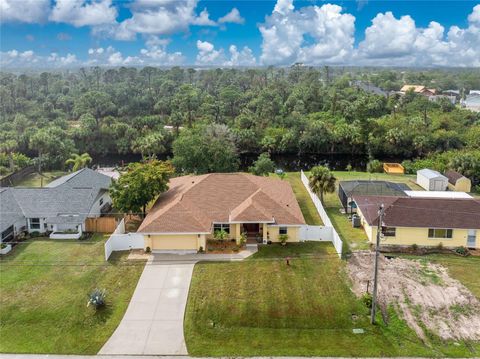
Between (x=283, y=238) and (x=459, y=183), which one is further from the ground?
(x=459, y=183)

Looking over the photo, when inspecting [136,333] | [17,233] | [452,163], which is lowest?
[136,333]

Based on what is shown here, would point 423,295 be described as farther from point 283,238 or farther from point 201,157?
point 201,157

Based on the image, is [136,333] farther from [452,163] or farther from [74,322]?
[452,163]

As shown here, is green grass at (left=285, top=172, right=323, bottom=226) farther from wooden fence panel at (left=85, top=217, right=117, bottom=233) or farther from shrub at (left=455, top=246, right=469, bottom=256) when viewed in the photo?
wooden fence panel at (left=85, top=217, right=117, bottom=233)

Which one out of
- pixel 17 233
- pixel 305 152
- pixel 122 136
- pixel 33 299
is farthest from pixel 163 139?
pixel 33 299

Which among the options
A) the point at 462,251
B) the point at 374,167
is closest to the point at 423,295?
the point at 462,251

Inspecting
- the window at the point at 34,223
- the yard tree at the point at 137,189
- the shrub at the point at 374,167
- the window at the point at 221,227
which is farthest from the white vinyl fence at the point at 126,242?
the shrub at the point at 374,167

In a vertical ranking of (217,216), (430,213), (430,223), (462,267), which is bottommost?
(462,267)
